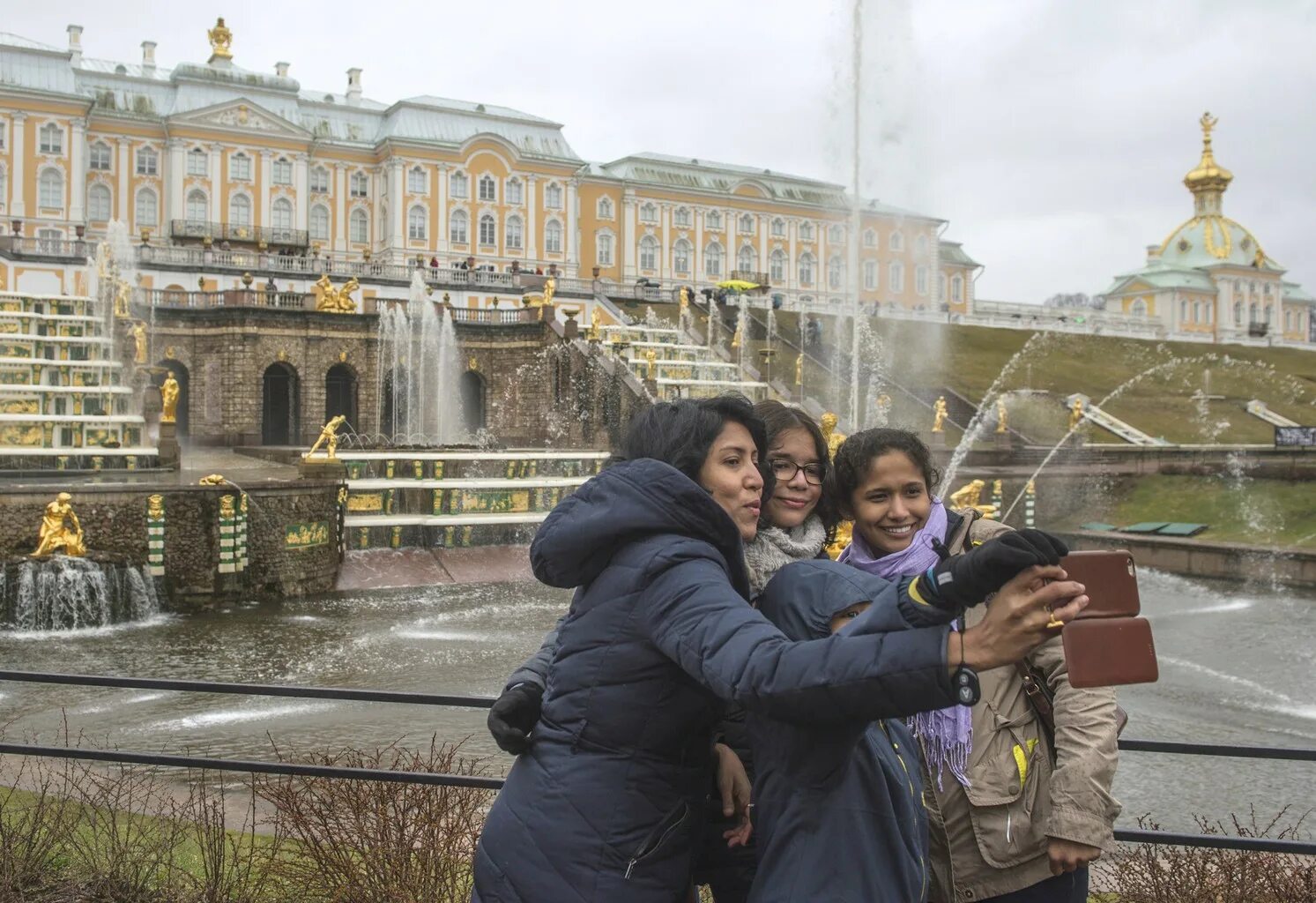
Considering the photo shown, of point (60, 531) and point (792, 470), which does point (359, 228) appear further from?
point (792, 470)

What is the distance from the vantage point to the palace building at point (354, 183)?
58.2 meters

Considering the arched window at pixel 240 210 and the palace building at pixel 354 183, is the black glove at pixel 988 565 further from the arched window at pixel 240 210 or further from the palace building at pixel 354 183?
the arched window at pixel 240 210

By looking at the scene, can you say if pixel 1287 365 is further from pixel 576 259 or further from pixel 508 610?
pixel 508 610

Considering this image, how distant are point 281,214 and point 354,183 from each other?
492cm

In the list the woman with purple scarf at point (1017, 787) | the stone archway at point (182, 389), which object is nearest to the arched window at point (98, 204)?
the stone archway at point (182, 389)

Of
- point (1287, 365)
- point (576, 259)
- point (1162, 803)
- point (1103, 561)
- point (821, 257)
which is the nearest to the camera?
point (1103, 561)

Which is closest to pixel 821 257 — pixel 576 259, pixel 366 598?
pixel 576 259

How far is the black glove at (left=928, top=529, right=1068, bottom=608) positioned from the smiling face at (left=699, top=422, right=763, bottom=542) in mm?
834

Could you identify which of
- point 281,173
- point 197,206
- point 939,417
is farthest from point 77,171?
point 939,417

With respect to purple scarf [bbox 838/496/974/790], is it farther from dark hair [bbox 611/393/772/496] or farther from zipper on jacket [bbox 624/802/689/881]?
zipper on jacket [bbox 624/802/689/881]

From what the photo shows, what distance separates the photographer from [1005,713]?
307cm

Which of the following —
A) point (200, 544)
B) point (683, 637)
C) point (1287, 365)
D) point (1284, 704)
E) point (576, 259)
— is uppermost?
point (576, 259)

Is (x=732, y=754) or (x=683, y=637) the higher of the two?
(x=683, y=637)

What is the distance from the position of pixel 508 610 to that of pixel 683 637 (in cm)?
1411
